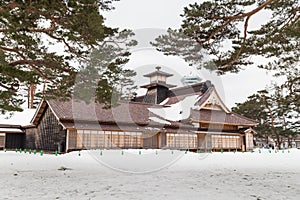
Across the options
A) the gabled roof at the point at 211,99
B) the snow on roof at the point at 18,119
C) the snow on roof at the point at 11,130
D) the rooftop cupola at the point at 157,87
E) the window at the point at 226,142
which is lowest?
the window at the point at 226,142

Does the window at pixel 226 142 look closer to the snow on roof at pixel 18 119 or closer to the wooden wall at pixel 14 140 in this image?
the snow on roof at pixel 18 119

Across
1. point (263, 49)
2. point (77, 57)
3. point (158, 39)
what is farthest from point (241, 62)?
point (77, 57)

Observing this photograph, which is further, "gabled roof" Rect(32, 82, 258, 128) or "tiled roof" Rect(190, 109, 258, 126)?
"tiled roof" Rect(190, 109, 258, 126)

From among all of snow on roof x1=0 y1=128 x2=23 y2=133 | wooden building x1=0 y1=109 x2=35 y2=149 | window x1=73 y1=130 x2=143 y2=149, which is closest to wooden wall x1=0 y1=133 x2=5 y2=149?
wooden building x1=0 y1=109 x2=35 y2=149

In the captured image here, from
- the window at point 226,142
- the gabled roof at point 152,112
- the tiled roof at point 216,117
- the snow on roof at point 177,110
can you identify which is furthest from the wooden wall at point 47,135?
the window at point 226,142

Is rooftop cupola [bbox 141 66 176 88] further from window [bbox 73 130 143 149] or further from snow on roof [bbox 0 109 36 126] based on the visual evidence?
snow on roof [bbox 0 109 36 126]

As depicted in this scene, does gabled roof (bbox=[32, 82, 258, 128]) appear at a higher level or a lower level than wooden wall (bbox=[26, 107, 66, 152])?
higher

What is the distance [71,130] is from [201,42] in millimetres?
14330

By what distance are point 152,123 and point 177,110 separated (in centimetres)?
406

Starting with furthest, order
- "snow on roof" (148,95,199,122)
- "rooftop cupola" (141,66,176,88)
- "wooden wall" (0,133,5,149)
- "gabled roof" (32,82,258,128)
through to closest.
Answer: "rooftop cupola" (141,66,176,88)
"snow on roof" (148,95,199,122)
"wooden wall" (0,133,5,149)
"gabled roof" (32,82,258,128)

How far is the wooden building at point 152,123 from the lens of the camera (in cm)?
2153

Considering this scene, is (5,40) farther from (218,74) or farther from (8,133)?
(8,133)

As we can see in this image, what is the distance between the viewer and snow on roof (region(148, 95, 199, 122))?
87.5 ft

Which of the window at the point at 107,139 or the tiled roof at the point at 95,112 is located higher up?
the tiled roof at the point at 95,112
